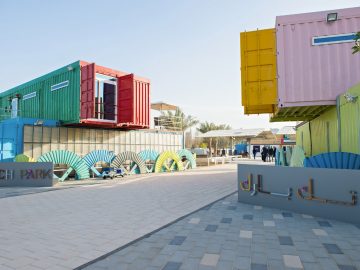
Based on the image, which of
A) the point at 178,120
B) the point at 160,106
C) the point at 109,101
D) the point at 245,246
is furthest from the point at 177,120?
the point at 245,246

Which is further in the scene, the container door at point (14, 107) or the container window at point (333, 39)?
the container door at point (14, 107)

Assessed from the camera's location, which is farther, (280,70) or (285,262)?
(280,70)

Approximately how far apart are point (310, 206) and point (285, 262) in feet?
10.4

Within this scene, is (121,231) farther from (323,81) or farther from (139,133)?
(139,133)

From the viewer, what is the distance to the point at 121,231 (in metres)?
5.46

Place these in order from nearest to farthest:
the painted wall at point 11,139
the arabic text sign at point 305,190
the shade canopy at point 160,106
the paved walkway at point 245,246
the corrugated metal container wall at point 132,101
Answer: the paved walkway at point 245,246 < the arabic text sign at point 305,190 < the painted wall at point 11,139 < the corrugated metal container wall at point 132,101 < the shade canopy at point 160,106

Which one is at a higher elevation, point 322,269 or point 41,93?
point 41,93

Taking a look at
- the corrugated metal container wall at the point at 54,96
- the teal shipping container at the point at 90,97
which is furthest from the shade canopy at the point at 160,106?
the corrugated metal container wall at the point at 54,96

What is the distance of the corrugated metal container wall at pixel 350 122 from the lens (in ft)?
23.4

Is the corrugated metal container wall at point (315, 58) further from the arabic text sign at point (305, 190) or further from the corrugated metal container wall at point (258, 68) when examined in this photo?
the arabic text sign at point (305, 190)

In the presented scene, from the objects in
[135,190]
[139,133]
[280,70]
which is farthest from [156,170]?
[280,70]

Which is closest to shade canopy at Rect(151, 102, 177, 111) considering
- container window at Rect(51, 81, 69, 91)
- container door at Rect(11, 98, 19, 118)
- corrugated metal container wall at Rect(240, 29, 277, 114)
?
container door at Rect(11, 98, 19, 118)

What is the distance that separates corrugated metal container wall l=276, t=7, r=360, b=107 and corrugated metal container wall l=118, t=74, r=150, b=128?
9.46 metres

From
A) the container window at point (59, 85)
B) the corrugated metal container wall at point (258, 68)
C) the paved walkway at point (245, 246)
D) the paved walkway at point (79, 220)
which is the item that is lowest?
the paved walkway at point (79, 220)
